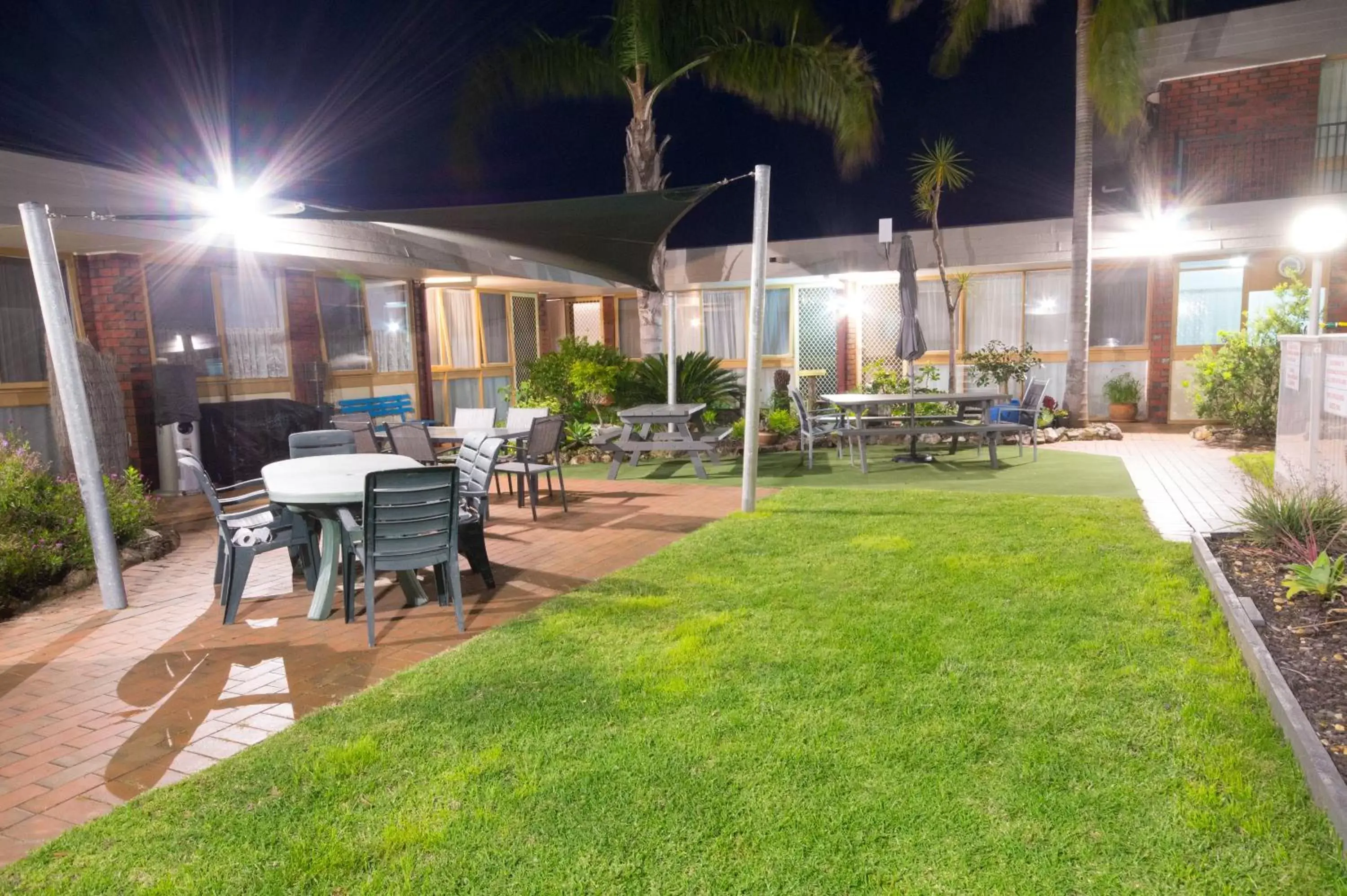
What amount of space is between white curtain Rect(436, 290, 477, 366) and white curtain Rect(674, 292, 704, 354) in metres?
4.00

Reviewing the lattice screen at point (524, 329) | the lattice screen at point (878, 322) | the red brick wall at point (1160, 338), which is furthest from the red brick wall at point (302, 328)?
the red brick wall at point (1160, 338)

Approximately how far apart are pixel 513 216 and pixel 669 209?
106 centimetres

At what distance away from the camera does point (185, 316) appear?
9484mm

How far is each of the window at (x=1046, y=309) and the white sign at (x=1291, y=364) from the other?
25.6ft

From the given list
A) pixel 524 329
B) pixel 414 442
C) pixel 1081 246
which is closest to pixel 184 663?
pixel 414 442

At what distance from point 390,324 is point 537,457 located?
5.83 meters

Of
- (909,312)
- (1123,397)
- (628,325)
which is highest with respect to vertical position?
(628,325)

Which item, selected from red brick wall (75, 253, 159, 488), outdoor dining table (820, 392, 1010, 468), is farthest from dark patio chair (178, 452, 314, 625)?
outdoor dining table (820, 392, 1010, 468)

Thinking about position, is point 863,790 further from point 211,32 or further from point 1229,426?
point 211,32

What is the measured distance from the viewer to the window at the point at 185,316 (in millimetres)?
9148

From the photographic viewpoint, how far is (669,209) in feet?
19.4

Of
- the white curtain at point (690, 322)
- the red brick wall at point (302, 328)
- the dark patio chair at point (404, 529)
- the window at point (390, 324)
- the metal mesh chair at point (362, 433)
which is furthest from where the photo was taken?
the white curtain at point (690, 322)

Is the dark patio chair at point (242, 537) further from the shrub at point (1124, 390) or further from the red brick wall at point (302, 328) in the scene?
the shrub at point (1124, 390)

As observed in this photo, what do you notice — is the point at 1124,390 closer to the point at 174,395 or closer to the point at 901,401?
the point at 901,401
